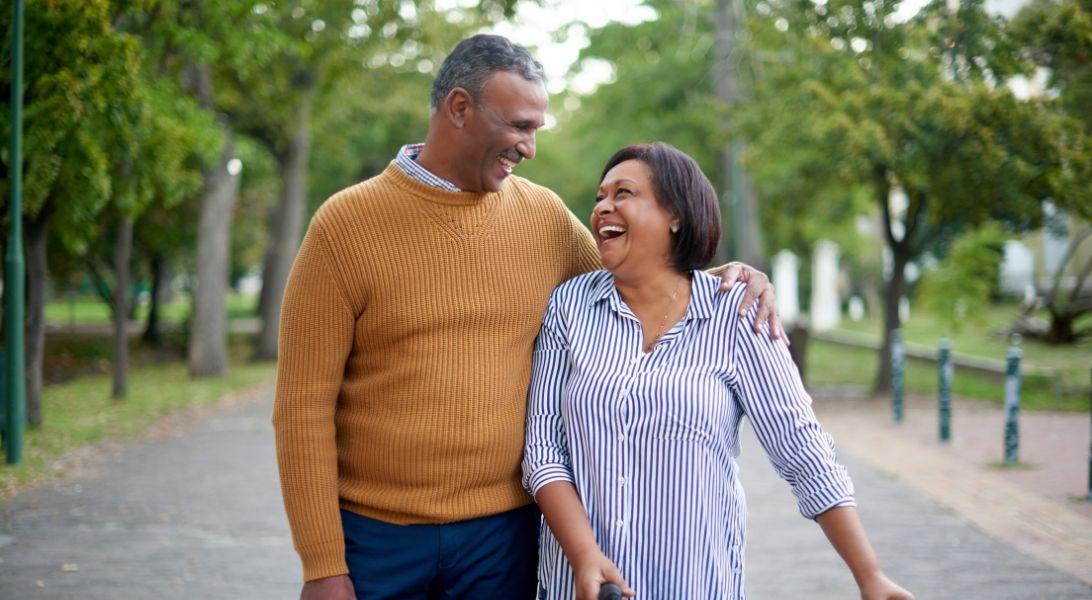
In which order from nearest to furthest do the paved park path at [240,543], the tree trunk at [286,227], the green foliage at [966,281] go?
the paved park path at [240,543]
the green foliage at [966,281]
the tree trunk at [286,227]

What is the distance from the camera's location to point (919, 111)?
12969 mm

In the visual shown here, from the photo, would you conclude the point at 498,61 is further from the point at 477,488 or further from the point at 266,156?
the point at 266,156

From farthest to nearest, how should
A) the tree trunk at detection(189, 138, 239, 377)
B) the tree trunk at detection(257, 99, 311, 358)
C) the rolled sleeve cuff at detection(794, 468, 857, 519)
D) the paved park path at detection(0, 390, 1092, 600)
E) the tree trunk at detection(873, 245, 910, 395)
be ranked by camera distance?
the tree trunk at detection(257, 99, 311, 358) < the tree trunk at detection(189, 138, 239, 377) < the tree trunk at detection(873, 245, 910, 395) < the paved park path at detection(0, 390, 1092, 600) < the rolled sleeve cuff at detection(794, 468, 857, 519)

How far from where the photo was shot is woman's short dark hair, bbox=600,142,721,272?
257cm

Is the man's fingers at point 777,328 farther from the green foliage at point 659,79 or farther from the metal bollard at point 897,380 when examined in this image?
the green foliage at point 659,79

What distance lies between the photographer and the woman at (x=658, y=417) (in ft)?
7.99

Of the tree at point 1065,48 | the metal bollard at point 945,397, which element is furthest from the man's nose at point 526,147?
the metal bollard at point 945,397

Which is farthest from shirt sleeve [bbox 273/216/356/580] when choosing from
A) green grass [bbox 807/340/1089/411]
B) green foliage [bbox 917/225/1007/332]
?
green foliage [bbox 917/225/1007/332]

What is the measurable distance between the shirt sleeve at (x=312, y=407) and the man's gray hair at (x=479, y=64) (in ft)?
1.60

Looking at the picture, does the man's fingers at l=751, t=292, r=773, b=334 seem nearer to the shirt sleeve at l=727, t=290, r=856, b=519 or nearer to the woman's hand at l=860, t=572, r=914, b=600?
the shirt sleeve at l=727, t=290, r=856, b=519

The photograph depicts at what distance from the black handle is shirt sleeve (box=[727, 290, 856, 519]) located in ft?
1.43

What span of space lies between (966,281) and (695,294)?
1693 centimetres

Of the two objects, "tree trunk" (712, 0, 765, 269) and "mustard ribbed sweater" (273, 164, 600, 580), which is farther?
"tree trunk" (712, 0, 765, 269)

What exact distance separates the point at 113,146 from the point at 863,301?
36.3 m
